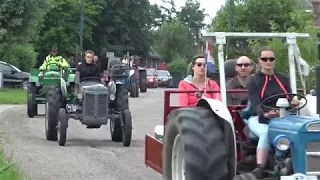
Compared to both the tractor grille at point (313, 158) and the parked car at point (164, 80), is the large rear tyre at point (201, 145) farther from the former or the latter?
the parked car at point (164, 80)

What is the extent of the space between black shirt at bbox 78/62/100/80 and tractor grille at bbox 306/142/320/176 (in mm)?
9193

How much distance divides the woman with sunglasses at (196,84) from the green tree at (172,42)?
9604 cm

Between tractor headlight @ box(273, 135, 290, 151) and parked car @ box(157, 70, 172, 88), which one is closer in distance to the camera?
tractor headlight @ box(273, 135, 290, 151)

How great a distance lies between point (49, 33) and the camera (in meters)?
63.4

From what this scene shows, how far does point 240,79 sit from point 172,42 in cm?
9929

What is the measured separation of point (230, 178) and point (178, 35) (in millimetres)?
100870

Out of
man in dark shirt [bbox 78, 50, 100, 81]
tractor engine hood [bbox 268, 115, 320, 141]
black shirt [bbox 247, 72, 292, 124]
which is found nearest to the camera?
tractor engine hood [bbox 268, 115, 320, 141]

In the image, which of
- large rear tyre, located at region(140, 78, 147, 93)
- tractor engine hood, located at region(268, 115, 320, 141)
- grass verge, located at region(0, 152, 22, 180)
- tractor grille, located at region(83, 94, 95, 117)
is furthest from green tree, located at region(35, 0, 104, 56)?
tractor engine hood, located at region(268, 115, 320, 141)

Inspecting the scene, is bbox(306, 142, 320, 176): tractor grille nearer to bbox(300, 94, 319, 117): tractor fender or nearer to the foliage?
bbox(300, 94, 319, 117): tractor fender

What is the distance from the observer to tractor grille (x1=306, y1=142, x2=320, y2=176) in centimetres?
736

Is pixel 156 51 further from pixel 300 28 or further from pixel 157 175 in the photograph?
pixel 157 175

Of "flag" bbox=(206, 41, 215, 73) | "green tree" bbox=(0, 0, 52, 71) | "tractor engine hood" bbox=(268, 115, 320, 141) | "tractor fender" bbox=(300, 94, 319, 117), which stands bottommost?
"tractor engine hood" bbox=(268, 115, 320, 141)

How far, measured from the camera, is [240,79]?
33.4 feet

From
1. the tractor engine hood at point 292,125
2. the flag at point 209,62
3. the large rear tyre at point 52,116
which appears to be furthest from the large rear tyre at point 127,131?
the tractor engine hood at point 292,125
